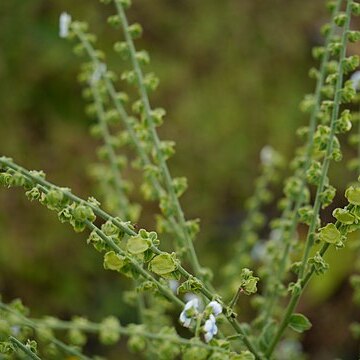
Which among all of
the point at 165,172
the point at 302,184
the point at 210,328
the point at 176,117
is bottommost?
the point at 210,328

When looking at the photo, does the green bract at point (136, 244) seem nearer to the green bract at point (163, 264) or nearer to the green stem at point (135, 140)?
the green bract at point (163, 264)

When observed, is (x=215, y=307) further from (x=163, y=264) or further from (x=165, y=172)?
(x=165, y=172)

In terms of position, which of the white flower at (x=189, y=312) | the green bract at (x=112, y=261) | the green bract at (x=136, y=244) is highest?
the green bract at (x=136, y=244)

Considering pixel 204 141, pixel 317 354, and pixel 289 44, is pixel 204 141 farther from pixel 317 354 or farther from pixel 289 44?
pixel 317 354

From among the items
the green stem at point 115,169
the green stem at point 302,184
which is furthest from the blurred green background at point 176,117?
the green stem at point 302,184

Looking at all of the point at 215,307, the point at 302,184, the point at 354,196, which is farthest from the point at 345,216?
the point at 302,184

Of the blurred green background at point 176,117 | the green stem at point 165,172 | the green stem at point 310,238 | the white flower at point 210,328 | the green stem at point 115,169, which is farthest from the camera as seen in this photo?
the blurred green background at point 176,117
